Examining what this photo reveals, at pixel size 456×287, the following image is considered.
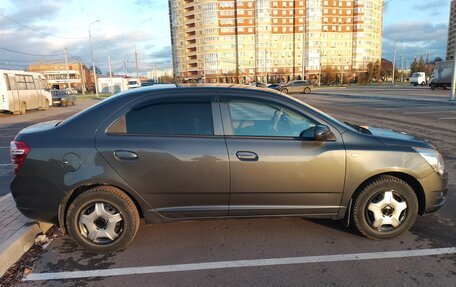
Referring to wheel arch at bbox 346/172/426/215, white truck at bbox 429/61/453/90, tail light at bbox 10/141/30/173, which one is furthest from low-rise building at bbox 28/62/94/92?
wheel arch at bbox 346/172/426/215

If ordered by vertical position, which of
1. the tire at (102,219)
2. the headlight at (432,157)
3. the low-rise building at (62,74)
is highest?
the low-rise building at (62,74)

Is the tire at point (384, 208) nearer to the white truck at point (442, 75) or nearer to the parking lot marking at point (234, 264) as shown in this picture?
the parking lot marking at point (234, 264)

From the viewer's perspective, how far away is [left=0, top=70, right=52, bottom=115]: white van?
20.2 meters

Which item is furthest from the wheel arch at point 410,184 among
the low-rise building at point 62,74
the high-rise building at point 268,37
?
the high-rise building at point 268,37

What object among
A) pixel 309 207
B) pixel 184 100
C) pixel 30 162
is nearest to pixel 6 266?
pixel 30 162

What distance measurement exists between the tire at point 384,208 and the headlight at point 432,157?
35 centimetres

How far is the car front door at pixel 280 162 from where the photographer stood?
3486 millimetres

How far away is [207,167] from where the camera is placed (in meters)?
3.47

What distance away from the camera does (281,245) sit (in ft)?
12.1

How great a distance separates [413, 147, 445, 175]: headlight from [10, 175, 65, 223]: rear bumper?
12.3 ft

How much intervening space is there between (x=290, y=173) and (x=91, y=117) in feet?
7.01

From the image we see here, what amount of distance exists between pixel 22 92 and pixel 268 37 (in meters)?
98.0

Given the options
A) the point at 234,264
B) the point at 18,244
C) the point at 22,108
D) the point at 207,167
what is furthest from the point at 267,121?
the point at 22,108

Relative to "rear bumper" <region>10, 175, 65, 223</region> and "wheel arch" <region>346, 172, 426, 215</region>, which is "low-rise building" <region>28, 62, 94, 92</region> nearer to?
"rear bumper" <region>10, 175, 65, 223</region>
